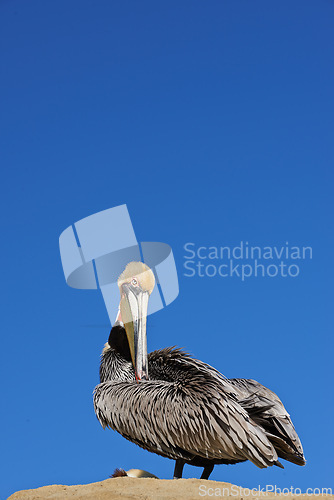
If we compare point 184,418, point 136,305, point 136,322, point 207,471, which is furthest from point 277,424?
point 136,305

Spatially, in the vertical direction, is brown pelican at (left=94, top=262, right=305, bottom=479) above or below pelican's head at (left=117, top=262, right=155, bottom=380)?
below

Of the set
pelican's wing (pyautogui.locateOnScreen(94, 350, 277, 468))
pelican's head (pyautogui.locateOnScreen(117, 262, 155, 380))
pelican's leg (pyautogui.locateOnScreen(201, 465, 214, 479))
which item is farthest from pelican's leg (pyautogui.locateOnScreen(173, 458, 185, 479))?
pelican's head (pyautogui.locateOnScreen(117, 262, 155, 380))

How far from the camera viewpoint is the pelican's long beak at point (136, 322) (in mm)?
8406

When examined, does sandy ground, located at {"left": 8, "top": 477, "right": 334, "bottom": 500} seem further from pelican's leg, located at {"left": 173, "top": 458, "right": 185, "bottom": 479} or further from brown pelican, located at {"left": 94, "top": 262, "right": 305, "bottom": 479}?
pelican's leg, located at {"left": 173, "top": 458, "right": 185, "bottom": 479}

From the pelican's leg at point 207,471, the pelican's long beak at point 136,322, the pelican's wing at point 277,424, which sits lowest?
Answer: the pelican's leg at point 207,471

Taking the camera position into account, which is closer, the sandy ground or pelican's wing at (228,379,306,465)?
the sandy ground

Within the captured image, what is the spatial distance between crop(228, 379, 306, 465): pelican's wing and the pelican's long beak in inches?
66.0

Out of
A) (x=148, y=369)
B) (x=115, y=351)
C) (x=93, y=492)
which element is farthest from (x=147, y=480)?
(x=115, y=351)

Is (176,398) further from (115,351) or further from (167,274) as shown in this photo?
(167,274)

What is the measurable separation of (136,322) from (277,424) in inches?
108

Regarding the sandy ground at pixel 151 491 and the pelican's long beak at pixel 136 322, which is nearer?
the sandy ground at pixel 151 491

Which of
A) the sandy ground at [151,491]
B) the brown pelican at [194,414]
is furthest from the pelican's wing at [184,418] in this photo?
the sandy ground at [151,491]

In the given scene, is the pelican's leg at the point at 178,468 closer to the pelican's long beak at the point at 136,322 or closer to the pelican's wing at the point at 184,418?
the pelican's wing at the point at 184,418

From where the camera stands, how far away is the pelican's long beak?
27.6ft
